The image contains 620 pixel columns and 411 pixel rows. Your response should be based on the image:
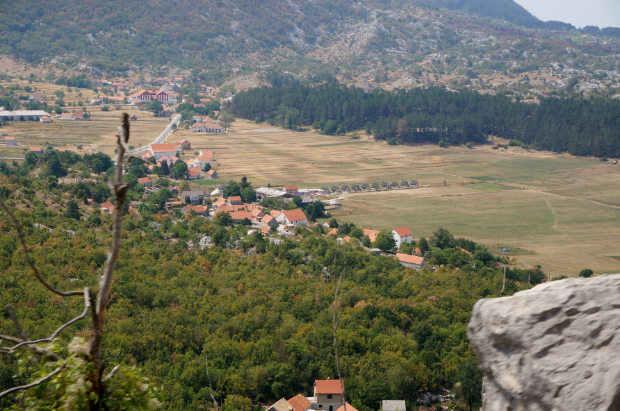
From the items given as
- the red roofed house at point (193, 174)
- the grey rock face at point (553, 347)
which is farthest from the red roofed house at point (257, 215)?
the grey rock face at point (553, 347)

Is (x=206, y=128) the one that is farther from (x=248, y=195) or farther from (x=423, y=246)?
(x=423, y=246)

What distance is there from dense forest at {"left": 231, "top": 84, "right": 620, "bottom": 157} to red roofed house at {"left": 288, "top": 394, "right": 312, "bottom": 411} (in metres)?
57.7

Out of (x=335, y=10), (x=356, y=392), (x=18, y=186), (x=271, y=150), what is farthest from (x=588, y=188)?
(x=335, y=10)

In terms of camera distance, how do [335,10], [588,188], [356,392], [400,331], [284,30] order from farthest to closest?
[335,10], [284,30], [588,188], [400,331], [356,392]

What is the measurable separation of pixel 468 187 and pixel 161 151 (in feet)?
89.8

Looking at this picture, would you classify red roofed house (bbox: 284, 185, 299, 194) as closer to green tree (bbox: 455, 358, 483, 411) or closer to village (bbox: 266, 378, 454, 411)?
village (bbox: 266, 378, 454, 411)

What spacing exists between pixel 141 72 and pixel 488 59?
80808 mm

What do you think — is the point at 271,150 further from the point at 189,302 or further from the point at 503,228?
the point at 189,302

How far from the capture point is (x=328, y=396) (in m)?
13.9

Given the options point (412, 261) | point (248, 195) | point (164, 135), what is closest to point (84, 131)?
point (164, 135)

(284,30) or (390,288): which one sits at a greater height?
(284,30)

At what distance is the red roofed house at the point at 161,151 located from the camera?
162 feet

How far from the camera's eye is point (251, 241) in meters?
26.8

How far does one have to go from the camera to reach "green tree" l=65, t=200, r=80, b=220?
91.8 ft
